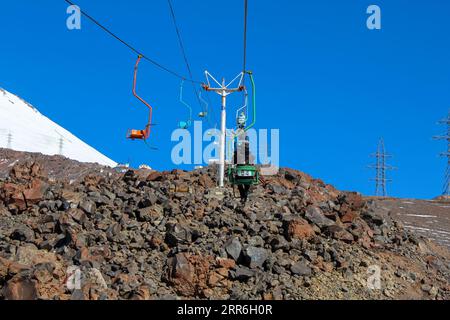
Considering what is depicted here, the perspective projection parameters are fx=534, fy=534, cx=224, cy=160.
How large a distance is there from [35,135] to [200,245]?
94.2 metres

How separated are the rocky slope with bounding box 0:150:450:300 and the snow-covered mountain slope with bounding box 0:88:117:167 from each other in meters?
58.6

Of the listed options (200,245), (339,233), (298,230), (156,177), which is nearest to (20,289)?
(200,245)

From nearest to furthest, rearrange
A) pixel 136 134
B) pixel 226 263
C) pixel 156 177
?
1. pixel 136 134
2. pixel 226 263
3. pixel 156 177

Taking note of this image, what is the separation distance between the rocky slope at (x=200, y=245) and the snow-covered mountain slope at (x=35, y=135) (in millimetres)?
58595

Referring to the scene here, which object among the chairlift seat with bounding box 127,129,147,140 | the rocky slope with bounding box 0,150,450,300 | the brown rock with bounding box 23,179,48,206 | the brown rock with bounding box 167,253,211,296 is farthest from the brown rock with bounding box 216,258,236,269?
the brown rock with bounding box 23,179,48,206

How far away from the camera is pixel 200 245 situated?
1784cm

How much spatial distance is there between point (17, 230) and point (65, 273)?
12.8 ft

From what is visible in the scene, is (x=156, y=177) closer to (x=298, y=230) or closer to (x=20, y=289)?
(x=298, y=230)

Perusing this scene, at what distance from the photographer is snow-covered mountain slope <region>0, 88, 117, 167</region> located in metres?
92.3

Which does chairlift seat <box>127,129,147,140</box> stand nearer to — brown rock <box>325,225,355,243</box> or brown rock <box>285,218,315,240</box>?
brown rock <box>285,218,315,240</box>

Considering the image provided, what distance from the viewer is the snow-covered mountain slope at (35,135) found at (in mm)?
92312
